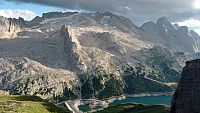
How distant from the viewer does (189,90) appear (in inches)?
2194

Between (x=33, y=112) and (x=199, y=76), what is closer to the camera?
(x=199, y=76)

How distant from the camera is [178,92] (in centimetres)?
5812

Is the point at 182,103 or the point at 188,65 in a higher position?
the point at 188,65

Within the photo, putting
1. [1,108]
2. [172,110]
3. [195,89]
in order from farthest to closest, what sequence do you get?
[1,108] < [172,110] < [195,89]

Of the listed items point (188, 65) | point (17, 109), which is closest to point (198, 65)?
point (188, 65)

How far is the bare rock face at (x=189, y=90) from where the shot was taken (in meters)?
55.2

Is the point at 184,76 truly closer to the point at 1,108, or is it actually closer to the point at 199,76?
the point at 199,76

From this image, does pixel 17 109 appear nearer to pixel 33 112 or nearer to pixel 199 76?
pixel 33 112

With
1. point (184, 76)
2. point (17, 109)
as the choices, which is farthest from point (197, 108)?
point (17, 109)

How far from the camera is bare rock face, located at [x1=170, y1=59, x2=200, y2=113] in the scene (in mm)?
55188

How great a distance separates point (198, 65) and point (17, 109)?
141 metres

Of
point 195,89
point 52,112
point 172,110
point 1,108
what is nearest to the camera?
point 195,89

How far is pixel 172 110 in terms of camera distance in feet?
195

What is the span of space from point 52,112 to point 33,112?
11.9 metres
